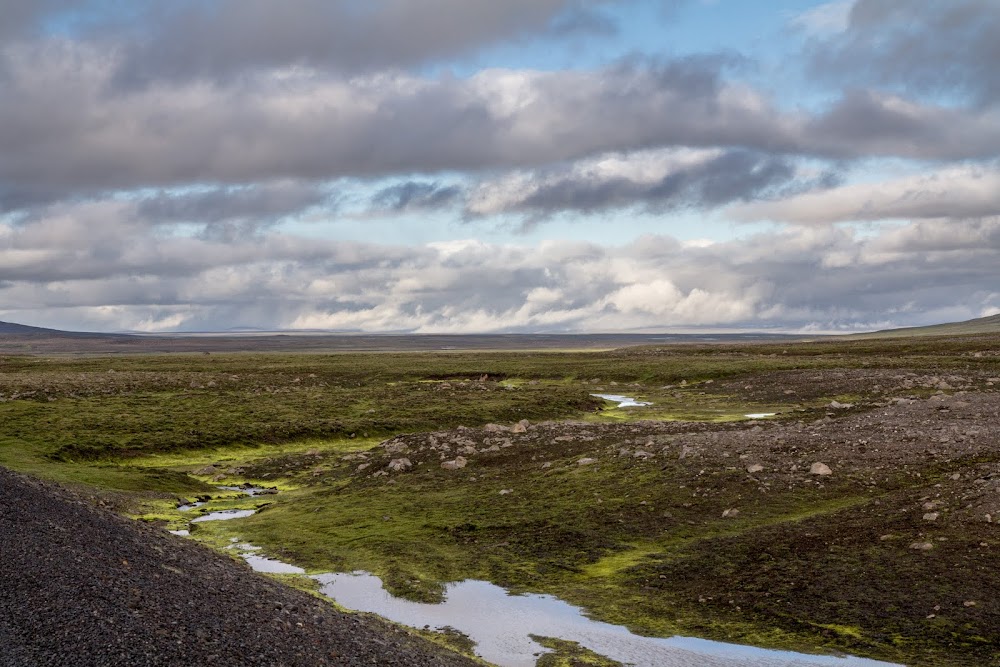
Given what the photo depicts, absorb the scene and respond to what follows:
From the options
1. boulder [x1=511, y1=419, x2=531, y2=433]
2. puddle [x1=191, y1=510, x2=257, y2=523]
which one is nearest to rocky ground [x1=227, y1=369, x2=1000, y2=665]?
boulder [x1=511, y1=419, x2=531, y2=433]

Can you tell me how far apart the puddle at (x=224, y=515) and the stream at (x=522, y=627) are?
9.49 metres

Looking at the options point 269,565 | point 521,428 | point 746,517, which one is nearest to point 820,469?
point 746,517

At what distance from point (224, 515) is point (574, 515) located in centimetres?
1700

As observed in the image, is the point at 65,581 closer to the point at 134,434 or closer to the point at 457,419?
the point at 134,434

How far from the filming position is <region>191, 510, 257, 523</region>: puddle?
39094 millimetres

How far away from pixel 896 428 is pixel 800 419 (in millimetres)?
15910

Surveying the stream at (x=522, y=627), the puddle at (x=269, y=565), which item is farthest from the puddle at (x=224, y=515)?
the stream at (x=522, y=627)

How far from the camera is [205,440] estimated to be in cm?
6378

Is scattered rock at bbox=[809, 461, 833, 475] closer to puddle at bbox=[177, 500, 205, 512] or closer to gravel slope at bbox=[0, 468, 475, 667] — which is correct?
gravel slope at bbox=[0, 468, 475, 667]

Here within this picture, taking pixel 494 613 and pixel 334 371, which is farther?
pixel 334 371

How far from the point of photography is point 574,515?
34438mm

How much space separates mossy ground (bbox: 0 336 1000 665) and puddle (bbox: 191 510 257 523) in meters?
0.86

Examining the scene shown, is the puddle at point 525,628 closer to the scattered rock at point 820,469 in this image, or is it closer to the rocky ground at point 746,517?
the rocky ground at point 746,517

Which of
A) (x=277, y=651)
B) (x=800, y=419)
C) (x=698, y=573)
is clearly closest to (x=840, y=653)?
(x=698, y=573)
